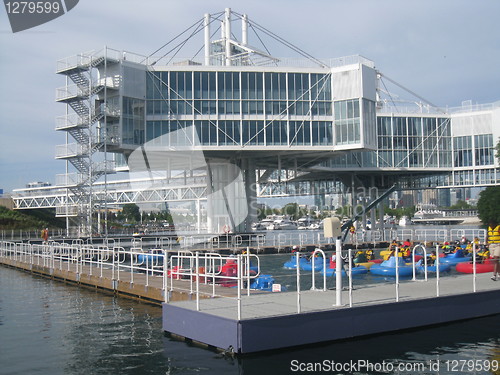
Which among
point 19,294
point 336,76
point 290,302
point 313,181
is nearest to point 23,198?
point 313,181

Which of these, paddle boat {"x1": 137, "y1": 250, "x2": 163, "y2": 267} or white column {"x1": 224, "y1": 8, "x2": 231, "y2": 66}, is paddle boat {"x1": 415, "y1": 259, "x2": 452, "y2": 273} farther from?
white column {"x1": 224, "y1": 8, "x2": 231, "y2": 66}

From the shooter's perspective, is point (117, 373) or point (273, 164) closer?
point (117, 373)

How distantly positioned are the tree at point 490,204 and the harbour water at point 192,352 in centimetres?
6070

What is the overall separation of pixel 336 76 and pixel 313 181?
117ft

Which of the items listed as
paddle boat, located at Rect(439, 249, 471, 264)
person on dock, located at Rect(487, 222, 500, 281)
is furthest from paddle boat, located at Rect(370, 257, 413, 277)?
person on dock, located at Rect(487, 222, 500, 281)

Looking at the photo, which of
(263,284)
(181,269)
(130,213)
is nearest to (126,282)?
(181,269)

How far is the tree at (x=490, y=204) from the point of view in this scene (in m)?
75.0

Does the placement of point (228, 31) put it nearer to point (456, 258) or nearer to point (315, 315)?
point (456, 258)

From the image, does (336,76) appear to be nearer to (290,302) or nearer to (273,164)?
(273,164)

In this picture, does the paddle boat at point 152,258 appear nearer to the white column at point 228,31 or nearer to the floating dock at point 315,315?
the floating dock at point 315,315

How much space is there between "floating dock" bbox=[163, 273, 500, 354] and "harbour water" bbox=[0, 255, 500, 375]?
29 centimetres

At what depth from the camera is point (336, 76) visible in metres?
62.5

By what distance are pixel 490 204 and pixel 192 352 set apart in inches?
2736

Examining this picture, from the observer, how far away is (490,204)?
76125 millimetres
